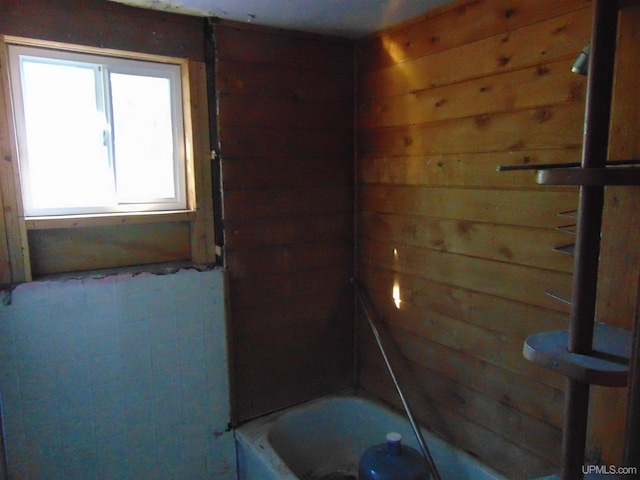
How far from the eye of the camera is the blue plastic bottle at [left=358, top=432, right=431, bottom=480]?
1720mm

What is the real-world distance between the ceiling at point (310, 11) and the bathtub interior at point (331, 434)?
5.77 feet

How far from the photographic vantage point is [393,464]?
1742mm

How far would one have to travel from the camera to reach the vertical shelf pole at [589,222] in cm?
73

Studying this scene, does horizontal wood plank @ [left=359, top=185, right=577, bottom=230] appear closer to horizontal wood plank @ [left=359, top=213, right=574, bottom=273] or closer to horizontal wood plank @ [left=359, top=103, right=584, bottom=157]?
horizontal wood plank @ [left=359, top=213, right=574, bottom=273]

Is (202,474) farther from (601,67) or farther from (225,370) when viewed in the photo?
(601,67)

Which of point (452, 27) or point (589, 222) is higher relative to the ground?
point (452, 27)

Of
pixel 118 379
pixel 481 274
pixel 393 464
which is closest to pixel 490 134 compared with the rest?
pixel 481 274

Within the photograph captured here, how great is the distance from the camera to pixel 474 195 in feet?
5.58

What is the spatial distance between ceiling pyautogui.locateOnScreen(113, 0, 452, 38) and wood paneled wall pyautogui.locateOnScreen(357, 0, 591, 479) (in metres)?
0.10

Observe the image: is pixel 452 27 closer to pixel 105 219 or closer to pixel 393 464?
pixel 105 219

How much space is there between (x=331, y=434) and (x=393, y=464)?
60 cm

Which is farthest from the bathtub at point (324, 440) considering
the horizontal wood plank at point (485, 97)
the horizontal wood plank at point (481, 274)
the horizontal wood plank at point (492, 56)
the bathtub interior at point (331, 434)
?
the horizontal wood plank at point (492, 56)

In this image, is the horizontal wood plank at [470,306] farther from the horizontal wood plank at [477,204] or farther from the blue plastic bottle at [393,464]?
the blue plastic bottle at [393,464]

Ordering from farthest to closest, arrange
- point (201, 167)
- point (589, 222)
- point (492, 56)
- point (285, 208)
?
point (285, 208) → point (201, 167) → point (492, 56) → point (589, 222)
